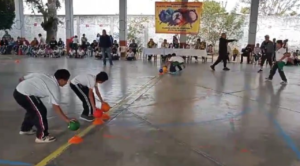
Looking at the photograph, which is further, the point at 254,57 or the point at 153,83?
the point at 254,57

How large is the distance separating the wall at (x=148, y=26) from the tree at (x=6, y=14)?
34.1 inches

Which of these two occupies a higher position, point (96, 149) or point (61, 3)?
point (61, 3)

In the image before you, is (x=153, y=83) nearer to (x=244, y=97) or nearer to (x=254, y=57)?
(x=244, y=97)

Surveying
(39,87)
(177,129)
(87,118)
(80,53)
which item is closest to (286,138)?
(177,129)

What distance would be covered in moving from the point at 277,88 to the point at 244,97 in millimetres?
2005

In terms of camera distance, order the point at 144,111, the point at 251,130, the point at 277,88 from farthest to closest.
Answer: the point at 277,88 → the point at 144,111 → the point at 251,130

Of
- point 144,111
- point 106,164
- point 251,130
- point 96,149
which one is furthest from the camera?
point 144,111

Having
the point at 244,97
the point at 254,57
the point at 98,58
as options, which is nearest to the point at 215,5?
the point at 254,57

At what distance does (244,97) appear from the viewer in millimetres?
7773

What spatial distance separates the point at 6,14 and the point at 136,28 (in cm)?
884

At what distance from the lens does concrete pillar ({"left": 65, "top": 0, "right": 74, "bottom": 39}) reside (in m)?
19.8

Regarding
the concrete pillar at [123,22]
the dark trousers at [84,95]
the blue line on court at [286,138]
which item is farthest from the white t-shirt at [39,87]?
the concrete pillar at [123,22]

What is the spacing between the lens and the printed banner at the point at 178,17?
54.4ft

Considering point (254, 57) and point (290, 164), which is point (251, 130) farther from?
point (254, 57)
